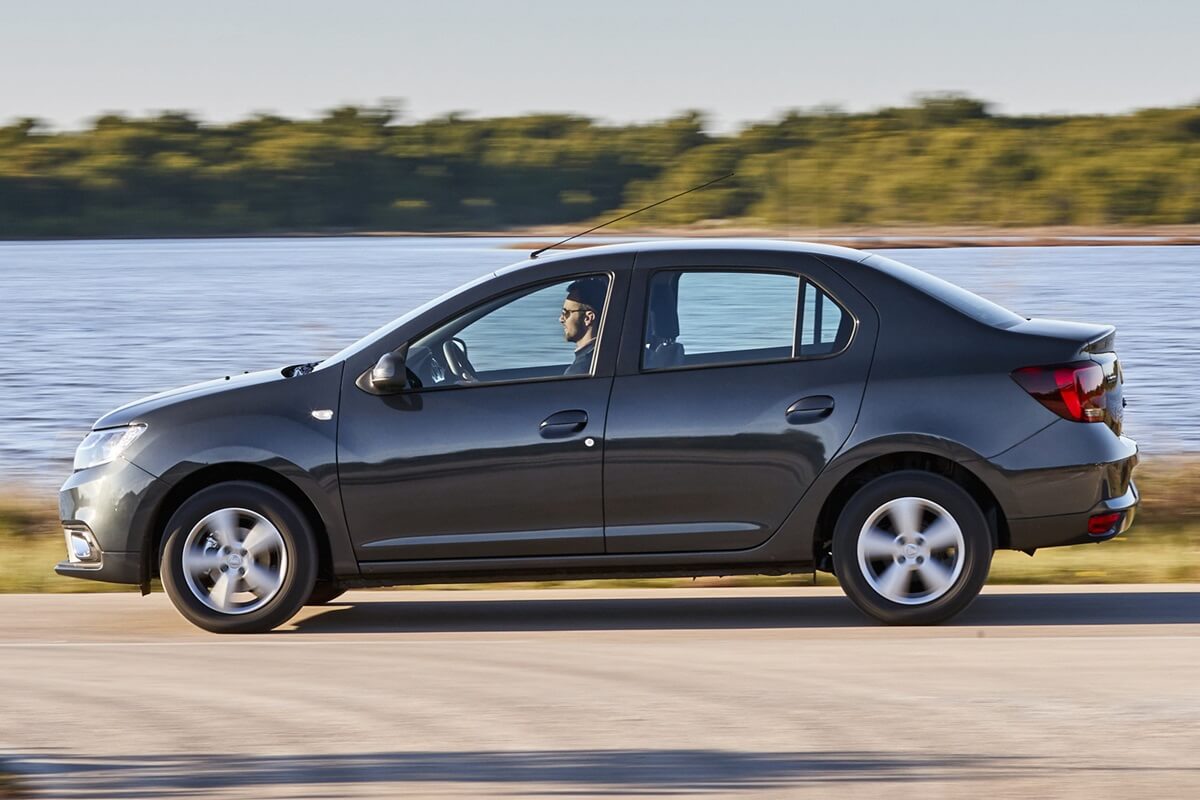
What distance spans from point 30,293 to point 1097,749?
46.1 metres

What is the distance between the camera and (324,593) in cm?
873

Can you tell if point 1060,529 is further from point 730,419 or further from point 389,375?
point 389,375

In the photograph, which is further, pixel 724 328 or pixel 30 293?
pixel 30 293

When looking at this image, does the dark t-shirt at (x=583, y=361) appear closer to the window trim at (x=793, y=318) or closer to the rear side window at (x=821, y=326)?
the window trim at (x=793, y=318)

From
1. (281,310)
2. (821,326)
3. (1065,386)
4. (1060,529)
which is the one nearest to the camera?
(1065,386)

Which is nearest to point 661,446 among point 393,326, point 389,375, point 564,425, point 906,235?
point 564,425

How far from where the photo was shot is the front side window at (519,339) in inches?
313

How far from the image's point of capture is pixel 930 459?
25.8 feet

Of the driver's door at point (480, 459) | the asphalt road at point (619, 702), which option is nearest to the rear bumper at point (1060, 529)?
the asphalt road at point (619, 702)

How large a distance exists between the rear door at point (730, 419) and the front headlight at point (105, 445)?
2.12 metres

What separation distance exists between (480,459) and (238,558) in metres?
1.16

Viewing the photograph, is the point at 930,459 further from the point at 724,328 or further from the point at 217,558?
the point at 217,558

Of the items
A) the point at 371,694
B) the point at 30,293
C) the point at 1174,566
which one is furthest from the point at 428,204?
the point at 371,694

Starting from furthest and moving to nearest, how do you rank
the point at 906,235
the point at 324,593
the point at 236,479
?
1. the point at 906,235
2. the point at 324,593
3. the point at 236,479
